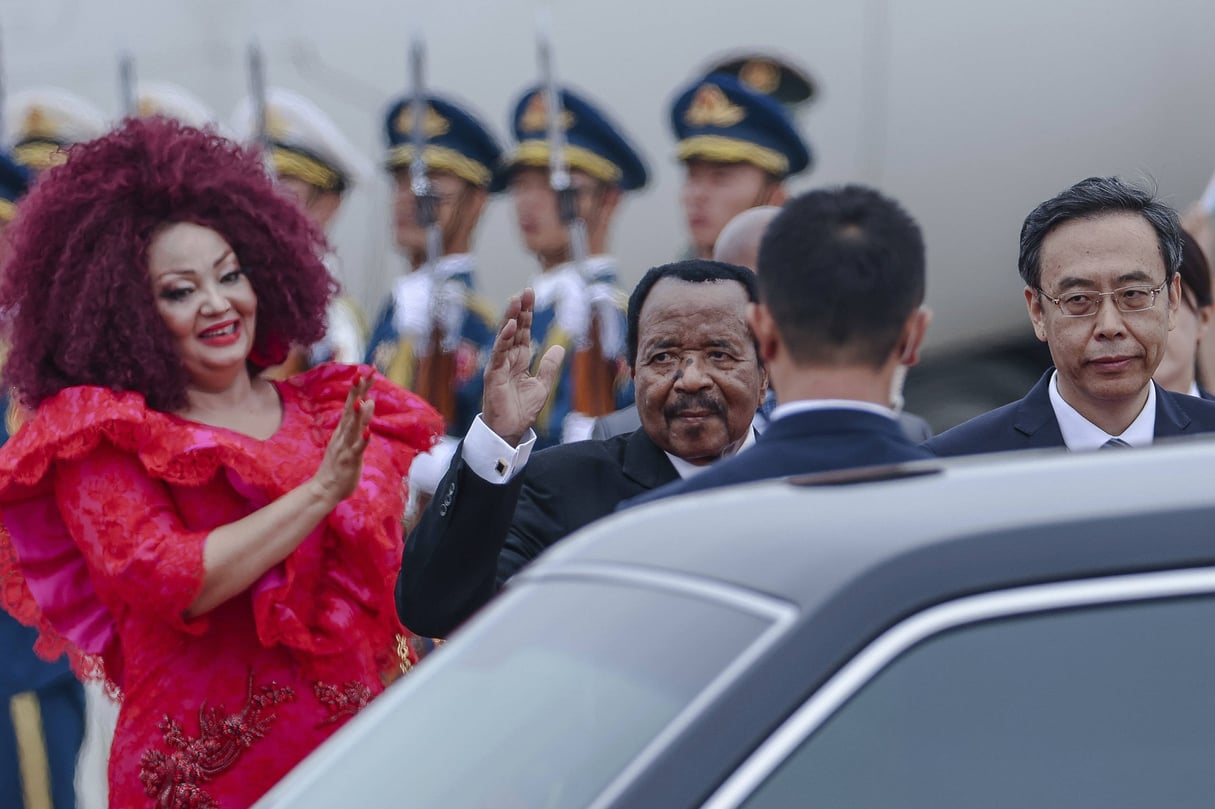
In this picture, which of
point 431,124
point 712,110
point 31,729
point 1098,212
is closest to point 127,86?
point 431,124

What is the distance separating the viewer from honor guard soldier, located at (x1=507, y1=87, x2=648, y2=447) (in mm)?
5906

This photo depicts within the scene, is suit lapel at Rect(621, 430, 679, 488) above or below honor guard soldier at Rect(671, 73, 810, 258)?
below

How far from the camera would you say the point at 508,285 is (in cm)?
845

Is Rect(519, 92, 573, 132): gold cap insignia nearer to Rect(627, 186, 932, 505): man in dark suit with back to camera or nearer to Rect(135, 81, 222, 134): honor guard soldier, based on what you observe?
Rect(135, 81, 222, 134): honor guard soldier

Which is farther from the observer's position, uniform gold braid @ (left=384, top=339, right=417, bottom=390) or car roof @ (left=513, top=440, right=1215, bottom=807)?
uniform gold braid @ (left=384, top=339, right=417, bottom=390)

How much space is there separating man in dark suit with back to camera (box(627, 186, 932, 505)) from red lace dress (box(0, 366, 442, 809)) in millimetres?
1289

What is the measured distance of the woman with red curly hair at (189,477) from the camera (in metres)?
Answer: 3.20

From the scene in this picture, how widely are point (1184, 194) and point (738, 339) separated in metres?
4.64

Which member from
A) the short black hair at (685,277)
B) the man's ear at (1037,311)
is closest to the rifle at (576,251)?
the short black hair at (685,277)

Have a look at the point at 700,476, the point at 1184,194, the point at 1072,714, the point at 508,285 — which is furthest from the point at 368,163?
the point at 1072,714

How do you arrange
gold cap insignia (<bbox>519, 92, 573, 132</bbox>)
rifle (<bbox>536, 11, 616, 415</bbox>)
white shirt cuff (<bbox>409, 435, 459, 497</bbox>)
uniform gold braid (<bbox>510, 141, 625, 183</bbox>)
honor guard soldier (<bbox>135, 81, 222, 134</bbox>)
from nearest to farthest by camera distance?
1. white shirt cuff (<bbox>409, 435, 459, 497</bbox>)
2. rifle (<bbox>536, 11, 616, 415</bbox>)
3. uniform gold braid (<bbox>510, 141, 625, 183</bbox>)
4. gold cap insignia (<bbox>519, 92, 573, 132</bbox>)
5. honor guard soldier (<bbox>135, 81, 222, 134</bbox>)

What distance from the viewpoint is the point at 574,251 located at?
6391 mm

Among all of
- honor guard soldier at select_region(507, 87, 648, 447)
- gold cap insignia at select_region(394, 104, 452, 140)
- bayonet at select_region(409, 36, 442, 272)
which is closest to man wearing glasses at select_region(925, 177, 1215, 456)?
honor guard soldier at select_region(507, 87, 648, 447)

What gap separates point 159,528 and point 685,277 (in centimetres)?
102
